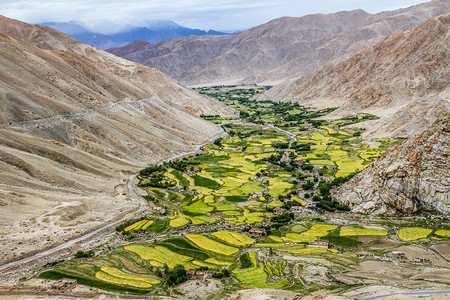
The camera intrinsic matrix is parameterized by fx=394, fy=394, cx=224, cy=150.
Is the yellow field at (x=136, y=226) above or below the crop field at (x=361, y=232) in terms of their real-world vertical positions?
below

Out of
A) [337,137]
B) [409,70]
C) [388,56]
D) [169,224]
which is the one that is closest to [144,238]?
[169,224]

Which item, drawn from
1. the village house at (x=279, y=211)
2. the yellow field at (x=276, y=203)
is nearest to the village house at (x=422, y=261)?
the village house at (x=279, y=211)

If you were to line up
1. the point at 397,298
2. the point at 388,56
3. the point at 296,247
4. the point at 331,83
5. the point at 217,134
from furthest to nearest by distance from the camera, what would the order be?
1. the point at 331,83
2. the point at 388,56
3. the point at 217,134
4. the point at 296,247
5. the point at 397,298

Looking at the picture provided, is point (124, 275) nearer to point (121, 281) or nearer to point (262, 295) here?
point (121, 281)

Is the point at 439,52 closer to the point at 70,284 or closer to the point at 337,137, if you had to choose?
the point at 337,137

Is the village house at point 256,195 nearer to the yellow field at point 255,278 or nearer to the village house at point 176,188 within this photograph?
the village house at point 176,188
